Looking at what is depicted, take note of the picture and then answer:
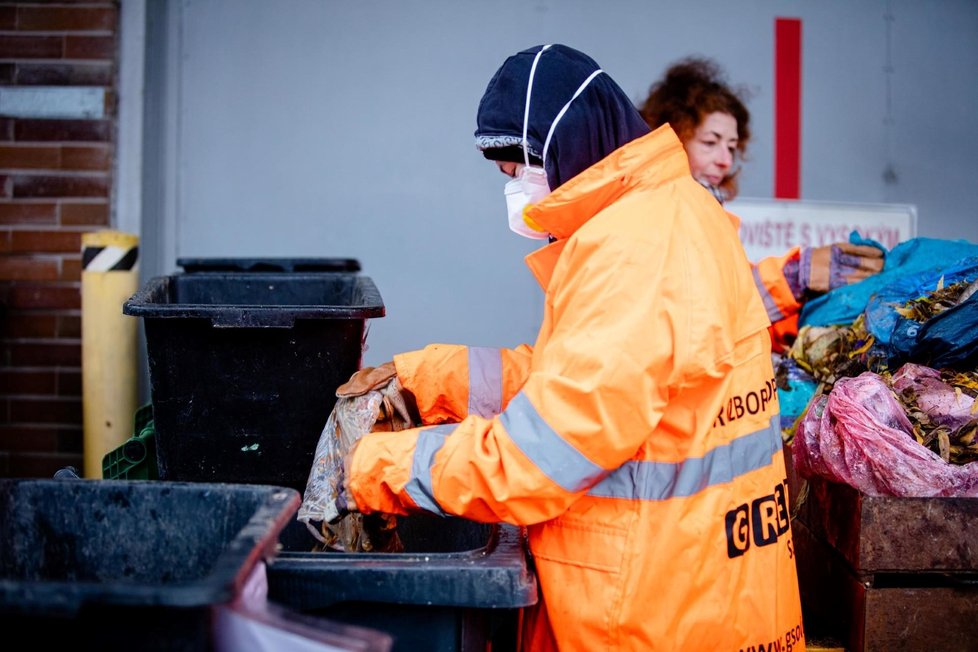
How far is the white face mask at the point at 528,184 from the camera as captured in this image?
5.87ft

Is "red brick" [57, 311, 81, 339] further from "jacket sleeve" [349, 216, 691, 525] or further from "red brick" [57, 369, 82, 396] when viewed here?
"jacket sleeve" [349, 216, 691, 525]

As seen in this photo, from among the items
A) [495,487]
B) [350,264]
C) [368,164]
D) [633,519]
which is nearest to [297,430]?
[495,487]

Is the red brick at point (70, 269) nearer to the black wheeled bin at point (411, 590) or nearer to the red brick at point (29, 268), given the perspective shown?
the red brick at point (29, 268)

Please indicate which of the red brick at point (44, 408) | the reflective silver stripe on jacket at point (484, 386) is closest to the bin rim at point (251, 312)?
the reflective silver stripe on jacket at point (484, 386)

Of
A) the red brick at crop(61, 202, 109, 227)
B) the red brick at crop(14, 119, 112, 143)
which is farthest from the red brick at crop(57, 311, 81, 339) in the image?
the red brick at crop(14, 119, 112, 143)

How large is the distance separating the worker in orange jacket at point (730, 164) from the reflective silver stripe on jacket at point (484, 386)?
1587mm

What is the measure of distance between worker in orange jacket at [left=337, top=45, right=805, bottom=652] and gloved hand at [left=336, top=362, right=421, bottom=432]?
29cm

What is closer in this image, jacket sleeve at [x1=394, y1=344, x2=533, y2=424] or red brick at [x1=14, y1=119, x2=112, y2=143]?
jacket sleeve at [x1=394, y1=344, x2=533, y2=424]

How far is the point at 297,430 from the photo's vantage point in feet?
6.97

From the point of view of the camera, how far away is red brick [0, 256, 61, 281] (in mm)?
3791

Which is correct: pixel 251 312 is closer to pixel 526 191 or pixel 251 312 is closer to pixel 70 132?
pixel 526 191

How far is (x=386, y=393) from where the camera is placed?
1943mm

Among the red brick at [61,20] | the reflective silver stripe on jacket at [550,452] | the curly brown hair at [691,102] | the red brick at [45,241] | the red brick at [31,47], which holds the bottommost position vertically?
the reflective silver stripe on jacket at [550,452]

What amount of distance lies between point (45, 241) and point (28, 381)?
0.63 metres
